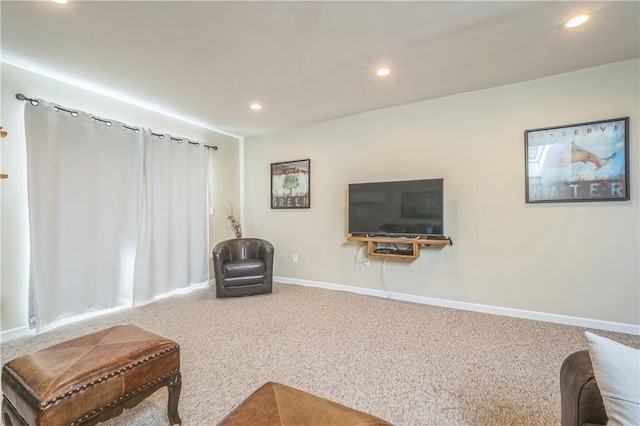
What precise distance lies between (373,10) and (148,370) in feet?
7.93

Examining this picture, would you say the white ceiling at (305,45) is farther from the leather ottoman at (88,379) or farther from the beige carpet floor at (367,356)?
the beige carpet floor at (367,356)

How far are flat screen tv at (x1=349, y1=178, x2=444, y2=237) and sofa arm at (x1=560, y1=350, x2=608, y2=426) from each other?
217cm

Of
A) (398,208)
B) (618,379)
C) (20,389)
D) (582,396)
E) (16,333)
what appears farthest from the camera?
(398,208)

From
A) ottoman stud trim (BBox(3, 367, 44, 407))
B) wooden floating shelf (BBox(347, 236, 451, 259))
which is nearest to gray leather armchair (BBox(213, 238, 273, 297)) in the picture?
wooden floating shelf (BBox(347, 236, 451, 259))

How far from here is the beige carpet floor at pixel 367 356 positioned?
1.64 metres

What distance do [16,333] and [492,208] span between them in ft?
15.4

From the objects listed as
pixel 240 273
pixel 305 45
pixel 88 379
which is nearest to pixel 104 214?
pixel 240 273

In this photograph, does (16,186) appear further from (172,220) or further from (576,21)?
(576,21)

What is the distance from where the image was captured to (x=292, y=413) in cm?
102

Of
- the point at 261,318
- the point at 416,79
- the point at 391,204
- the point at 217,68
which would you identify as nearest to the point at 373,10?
the point at 416,79

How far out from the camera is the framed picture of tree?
14.2 feet

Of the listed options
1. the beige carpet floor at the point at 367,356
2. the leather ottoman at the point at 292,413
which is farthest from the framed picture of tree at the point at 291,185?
the leather ottoman at the point at 292,413

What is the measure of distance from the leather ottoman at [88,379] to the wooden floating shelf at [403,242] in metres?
2.47

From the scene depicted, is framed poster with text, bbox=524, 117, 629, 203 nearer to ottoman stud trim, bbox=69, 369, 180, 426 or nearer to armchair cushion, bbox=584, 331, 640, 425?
armchair cushion, bbox=584, 331, 640, 425
